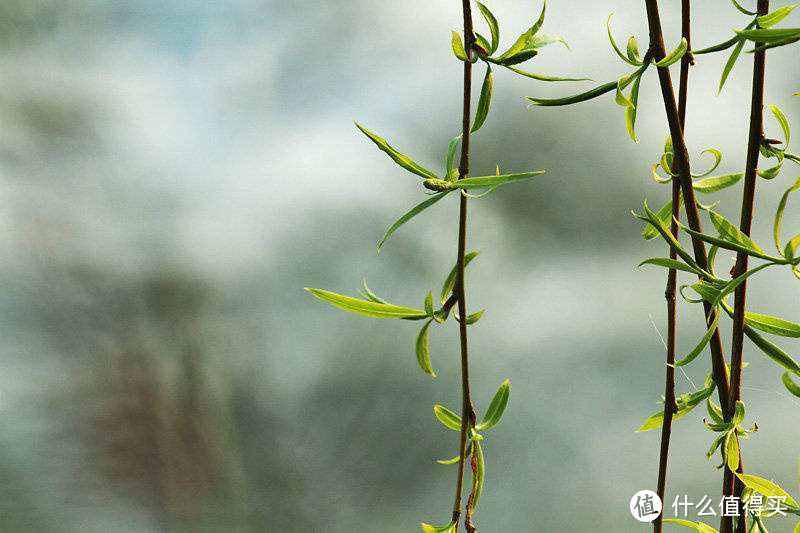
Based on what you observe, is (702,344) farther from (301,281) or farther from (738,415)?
(301,281)

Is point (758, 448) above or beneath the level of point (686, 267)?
beneath

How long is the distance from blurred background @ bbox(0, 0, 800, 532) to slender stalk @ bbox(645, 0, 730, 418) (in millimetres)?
308

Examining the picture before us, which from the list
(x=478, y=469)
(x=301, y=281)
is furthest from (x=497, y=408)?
(x=301, y=281)

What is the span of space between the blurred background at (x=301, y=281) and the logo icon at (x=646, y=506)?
11.1 inches

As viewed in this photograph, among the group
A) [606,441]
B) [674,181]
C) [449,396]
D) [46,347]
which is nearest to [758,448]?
[606,441]

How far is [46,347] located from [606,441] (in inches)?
15.2

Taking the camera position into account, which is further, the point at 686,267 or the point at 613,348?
the point at 613,348

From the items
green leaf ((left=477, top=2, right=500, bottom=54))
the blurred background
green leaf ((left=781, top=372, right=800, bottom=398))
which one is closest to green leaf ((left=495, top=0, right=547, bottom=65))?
green leaf ((left=477, top=2, right=500, bottom=54))

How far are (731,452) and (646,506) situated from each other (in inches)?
1.5

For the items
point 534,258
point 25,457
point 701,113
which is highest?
point 701,113

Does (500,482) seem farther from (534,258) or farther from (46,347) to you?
(46,347)

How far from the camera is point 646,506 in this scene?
212 mm

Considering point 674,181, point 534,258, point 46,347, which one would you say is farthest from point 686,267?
point 46,347

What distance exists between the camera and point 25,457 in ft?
1.61
